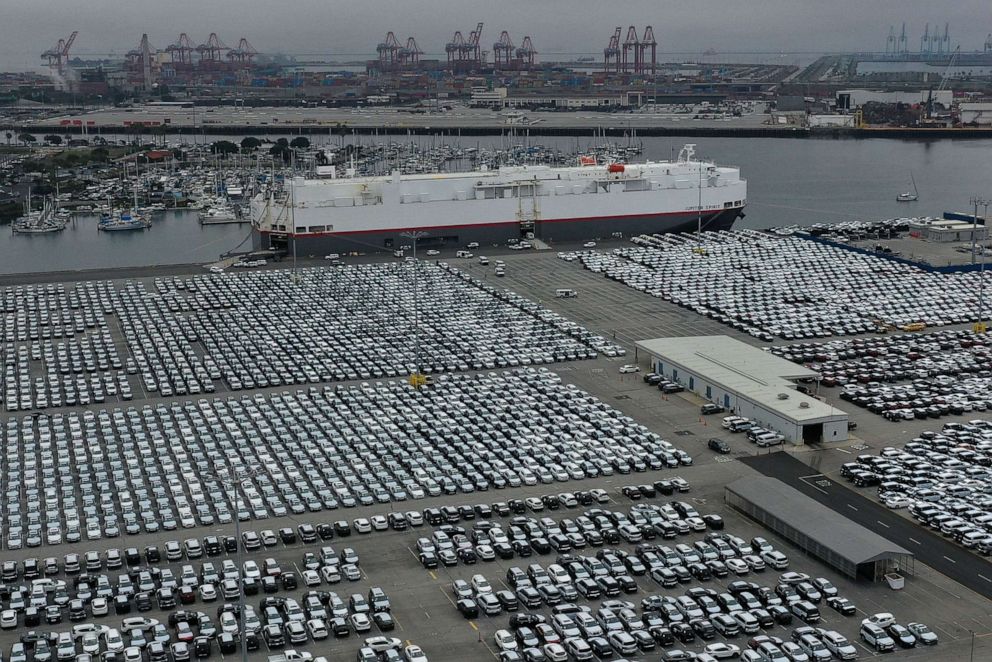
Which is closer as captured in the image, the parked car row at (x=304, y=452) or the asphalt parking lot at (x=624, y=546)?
the asphalt parking lot at (x=624, y=546)

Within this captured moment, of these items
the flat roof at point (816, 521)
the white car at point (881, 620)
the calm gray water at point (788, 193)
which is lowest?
the calm gray water at point (788, 193)

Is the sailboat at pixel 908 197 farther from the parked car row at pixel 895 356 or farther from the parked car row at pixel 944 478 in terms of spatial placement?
the parked car row at pixel 944 478

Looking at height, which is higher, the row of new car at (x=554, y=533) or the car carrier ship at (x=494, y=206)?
the car carrier ship at (x=494, y=206)

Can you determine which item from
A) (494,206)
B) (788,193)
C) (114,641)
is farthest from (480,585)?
(788,193)

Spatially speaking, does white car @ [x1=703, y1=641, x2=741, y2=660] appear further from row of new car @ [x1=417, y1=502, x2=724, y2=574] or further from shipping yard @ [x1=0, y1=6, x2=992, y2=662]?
row of new car @ [x1=417, y1=502, x2=724, y2=574]

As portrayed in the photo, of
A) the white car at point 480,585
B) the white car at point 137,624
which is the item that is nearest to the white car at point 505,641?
the white car at point 480,585

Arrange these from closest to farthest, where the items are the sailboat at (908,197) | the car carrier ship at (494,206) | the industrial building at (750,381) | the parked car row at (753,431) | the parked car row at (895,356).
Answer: the parked car row at (753,431)
the industrial building at (750,381)
the parked car row at (895,356)
the car carrier ship at (494,206)
the sailboat at (908,197)

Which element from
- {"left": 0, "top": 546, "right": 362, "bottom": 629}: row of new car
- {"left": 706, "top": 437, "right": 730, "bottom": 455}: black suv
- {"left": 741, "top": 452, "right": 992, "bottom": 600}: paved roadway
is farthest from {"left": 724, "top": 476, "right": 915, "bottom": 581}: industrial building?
{"left": 0, "top": 546, "right": 362, "bottom": 629}: row of new car

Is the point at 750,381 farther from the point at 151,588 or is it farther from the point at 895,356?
the point at 151,588
